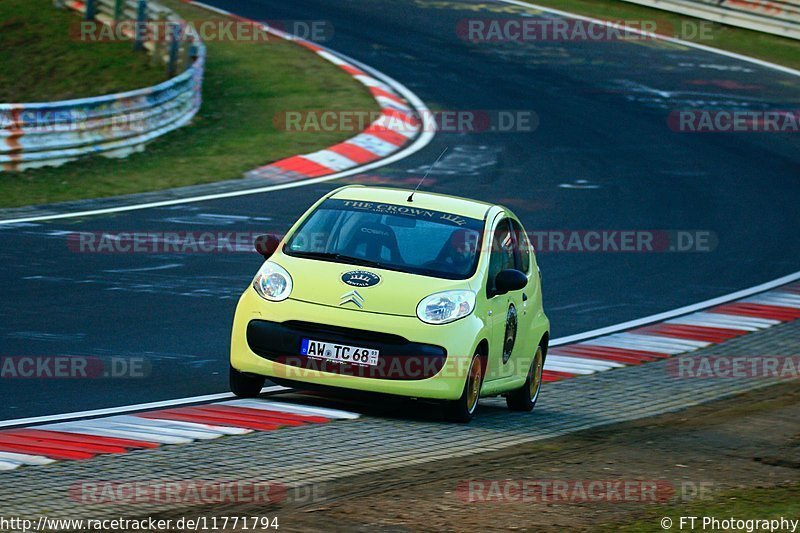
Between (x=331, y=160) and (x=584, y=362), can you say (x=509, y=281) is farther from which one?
(x=331, y=160)

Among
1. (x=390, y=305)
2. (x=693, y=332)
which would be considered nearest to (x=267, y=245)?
(x=390, y=305)

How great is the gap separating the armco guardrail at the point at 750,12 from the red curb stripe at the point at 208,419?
84.9 ft

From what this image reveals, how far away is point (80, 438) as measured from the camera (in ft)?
26.7

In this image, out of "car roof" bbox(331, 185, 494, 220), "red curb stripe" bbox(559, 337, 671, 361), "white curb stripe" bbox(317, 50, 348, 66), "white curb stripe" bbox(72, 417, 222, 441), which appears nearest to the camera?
"white curb stripe" bbox(72, 417, 222, 441)

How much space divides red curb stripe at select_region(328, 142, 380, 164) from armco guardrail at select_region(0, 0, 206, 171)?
8.66ft

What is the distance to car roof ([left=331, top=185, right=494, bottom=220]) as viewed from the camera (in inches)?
396

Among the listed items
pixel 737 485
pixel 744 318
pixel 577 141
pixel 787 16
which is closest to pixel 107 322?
pixel 737 485

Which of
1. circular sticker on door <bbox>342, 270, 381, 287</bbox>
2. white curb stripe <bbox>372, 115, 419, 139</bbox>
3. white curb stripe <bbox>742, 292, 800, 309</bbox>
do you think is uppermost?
circular sticker on door <bbox>342, 270, 381, 287</bbox>

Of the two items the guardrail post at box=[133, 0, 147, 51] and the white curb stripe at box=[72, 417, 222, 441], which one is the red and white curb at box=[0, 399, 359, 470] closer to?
the white curb stripe at box=[72, 417, 222, 441]

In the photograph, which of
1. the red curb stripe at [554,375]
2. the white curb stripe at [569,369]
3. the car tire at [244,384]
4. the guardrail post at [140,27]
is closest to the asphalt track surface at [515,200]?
the car tire at [244,384]

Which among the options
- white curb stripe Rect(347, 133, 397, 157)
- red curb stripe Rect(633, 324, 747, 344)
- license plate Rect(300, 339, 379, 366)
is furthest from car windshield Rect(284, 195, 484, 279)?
white curb stripe Rect(347, 133, 397, 157)

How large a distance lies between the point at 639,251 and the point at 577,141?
6.33 meters

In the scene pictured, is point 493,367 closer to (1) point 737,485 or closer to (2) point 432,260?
(2) point 432,260

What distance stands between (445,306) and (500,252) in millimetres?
1068
